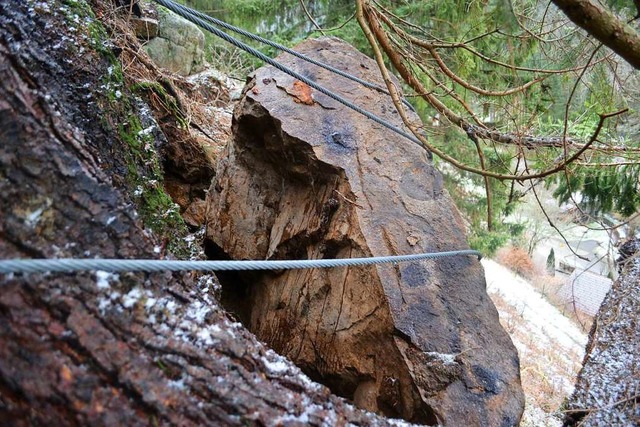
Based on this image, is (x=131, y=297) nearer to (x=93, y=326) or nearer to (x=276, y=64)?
(x=93, y=326)

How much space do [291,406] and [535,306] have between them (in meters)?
10.9

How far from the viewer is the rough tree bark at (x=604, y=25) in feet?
3.72

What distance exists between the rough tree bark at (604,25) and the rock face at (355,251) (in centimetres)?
111

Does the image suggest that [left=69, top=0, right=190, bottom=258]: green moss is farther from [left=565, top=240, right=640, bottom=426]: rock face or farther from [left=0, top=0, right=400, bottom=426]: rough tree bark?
[left=565, top=240, right=640, bottom=426]: rock face

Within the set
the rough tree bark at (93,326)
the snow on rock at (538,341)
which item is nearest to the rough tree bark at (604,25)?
the rough tree bark at (93,326)

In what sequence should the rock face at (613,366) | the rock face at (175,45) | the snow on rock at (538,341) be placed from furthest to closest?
the snow on rock at (538,341) < the rock face at (175,45) < the rock face at (613,366)

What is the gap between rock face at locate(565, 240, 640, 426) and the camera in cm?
168

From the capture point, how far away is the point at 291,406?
881 mm

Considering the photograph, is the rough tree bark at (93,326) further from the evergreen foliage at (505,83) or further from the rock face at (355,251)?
the evergreen foliage at (505,83)

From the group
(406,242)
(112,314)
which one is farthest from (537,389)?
(112,314)

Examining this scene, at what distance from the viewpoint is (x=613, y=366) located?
6.42 ft

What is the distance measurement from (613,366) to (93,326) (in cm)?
228

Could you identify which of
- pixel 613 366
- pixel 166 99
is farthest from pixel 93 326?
pixel 166 99

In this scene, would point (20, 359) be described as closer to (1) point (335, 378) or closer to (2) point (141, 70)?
(1) point (335, 378)
